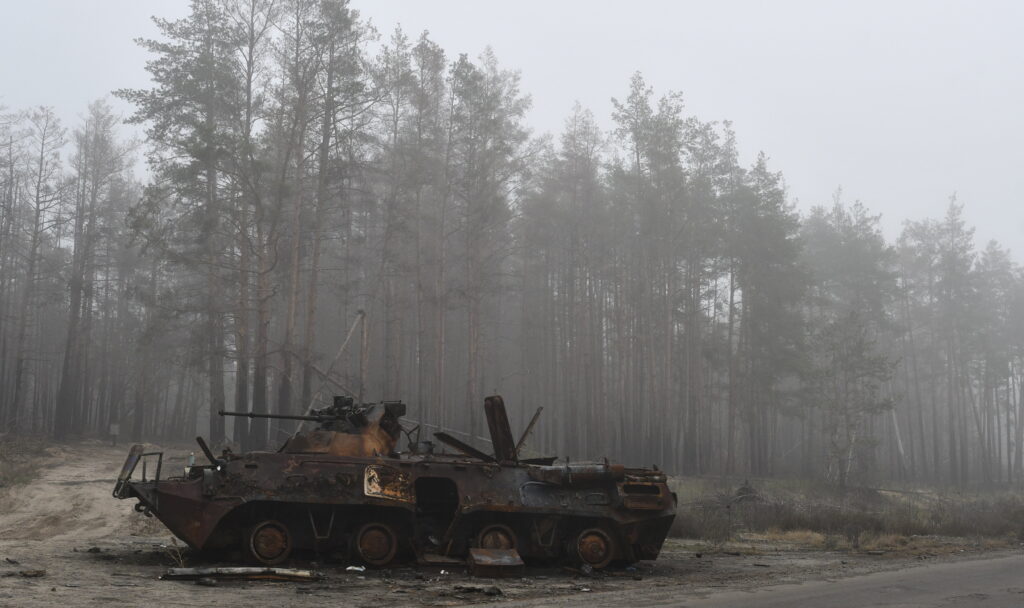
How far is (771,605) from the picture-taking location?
32.0ft

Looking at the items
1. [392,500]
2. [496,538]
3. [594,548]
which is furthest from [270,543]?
[594,548]

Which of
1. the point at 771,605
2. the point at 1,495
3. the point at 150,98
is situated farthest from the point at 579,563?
the point at 150,98

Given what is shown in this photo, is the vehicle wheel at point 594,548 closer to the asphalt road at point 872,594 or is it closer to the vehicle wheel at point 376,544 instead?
the asphalt road at point 872,594

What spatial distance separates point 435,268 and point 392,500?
2110 cm

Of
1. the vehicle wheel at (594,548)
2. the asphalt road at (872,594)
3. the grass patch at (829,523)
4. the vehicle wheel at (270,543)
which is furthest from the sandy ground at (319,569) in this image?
the grass patch at (829,523)

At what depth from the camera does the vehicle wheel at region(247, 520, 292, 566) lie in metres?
12.3

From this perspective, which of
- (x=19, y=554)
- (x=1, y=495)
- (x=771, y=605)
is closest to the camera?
(x=771, y=605)

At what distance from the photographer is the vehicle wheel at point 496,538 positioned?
13.2 meters

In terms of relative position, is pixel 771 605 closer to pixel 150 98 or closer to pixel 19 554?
pixel 19 554

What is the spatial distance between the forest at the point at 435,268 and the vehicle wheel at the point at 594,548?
31.5 ft

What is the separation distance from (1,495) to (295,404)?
26.0 feet

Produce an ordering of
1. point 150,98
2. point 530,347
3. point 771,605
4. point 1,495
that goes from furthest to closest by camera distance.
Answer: point 530,347
point 150,98
point 1,495
point 771,605

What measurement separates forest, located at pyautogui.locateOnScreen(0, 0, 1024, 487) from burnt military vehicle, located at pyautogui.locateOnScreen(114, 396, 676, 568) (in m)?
8.16

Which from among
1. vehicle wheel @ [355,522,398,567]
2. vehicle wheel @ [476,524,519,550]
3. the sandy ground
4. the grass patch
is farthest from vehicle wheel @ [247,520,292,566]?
the grass patch
